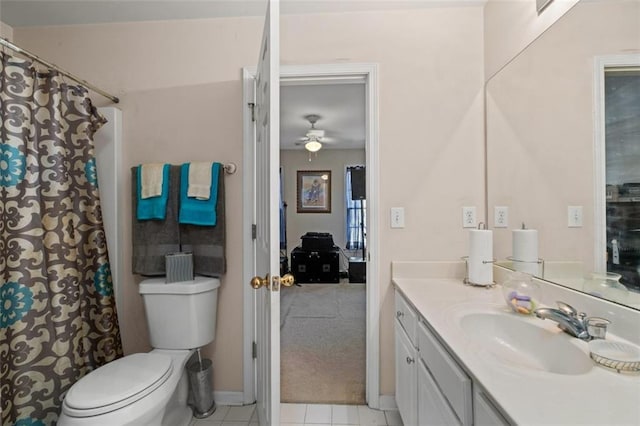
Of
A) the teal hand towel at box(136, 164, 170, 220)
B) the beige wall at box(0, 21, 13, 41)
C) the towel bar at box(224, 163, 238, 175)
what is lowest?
the teal hand towel at box(136, 164, 170, 220)

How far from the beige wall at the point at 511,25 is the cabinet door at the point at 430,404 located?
4.92 ft

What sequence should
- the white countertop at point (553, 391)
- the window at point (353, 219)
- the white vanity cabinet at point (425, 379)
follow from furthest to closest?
1. the window at point (353, 219)
2. the white vanity cabinet at point (425, 379)
3. the white countertop at point (553, 391)

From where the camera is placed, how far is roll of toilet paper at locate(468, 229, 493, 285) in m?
1.39

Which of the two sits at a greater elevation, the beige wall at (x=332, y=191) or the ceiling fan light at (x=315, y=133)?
the ceiling fan light at (x=315, y=133)

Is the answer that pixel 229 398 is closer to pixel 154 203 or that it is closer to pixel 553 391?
pixel 154 203

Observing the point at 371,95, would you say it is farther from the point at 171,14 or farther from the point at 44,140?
the point at 44,140

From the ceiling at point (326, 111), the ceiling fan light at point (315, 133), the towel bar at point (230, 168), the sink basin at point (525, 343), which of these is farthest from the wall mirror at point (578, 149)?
the ceiling fan light at point (315, 133)

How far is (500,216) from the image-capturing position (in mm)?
1507

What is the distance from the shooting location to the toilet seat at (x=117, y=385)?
1.07 meters

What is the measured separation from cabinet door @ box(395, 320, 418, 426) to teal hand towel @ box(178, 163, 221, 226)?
3.86 feet

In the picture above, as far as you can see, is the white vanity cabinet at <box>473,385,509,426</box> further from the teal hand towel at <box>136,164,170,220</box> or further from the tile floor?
the teal hand towel at <box>136,164,170,220</box>

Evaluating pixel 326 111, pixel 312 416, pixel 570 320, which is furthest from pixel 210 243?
pixel 326 111

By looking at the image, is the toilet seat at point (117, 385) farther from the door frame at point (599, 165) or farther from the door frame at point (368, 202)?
the door frame at point (599, 165)

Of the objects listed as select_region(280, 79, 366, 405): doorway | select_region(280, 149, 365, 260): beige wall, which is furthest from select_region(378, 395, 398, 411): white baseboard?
select_region(280, 149, 365, 260): beige wall
